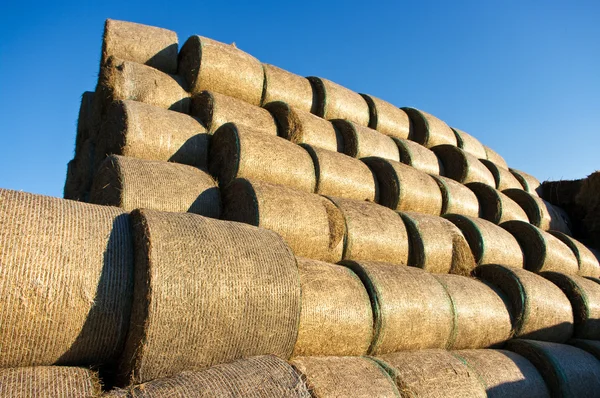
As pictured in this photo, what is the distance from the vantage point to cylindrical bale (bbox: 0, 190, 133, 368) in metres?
2.08

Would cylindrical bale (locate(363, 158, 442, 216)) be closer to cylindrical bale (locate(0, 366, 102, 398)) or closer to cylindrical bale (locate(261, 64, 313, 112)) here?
cylindrical bale (locate(261, 64, 313, 112))

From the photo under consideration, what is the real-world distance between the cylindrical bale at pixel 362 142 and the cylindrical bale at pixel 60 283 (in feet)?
11.8

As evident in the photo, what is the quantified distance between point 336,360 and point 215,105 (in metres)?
2.77

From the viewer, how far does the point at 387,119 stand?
682cm

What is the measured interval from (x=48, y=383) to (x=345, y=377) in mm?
1500

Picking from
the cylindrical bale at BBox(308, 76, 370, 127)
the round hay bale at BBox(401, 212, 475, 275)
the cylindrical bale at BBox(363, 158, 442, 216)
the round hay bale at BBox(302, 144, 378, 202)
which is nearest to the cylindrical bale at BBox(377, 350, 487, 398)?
the round hay bale at BBox(401, 212, 475, 275)

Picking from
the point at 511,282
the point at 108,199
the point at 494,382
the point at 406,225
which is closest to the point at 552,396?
the point at 494,382

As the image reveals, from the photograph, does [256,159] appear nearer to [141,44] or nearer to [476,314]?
[141,44]

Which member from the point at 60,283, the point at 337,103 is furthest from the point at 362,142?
the point at 60,283

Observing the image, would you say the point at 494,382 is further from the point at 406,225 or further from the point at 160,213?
the point at 160,213

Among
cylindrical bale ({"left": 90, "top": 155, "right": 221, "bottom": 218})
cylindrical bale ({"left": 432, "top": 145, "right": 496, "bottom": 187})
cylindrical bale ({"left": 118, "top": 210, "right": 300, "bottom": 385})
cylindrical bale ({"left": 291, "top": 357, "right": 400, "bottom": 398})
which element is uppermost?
cylindrical bale ({"left": 432, "top": 145, "right": 496, "bottom": 187})

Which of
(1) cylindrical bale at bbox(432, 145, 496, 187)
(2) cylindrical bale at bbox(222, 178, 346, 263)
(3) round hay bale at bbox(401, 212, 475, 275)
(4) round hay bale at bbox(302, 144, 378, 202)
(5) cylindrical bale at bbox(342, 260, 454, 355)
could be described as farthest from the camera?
(1) cylindrical bale at bbox(432, 145, 496, 187)

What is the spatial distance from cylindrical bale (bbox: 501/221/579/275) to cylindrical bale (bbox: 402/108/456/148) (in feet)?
5.68

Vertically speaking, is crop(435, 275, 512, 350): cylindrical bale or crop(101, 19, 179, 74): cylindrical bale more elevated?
crop(101, 19, 179, 74): cylindrical bale
